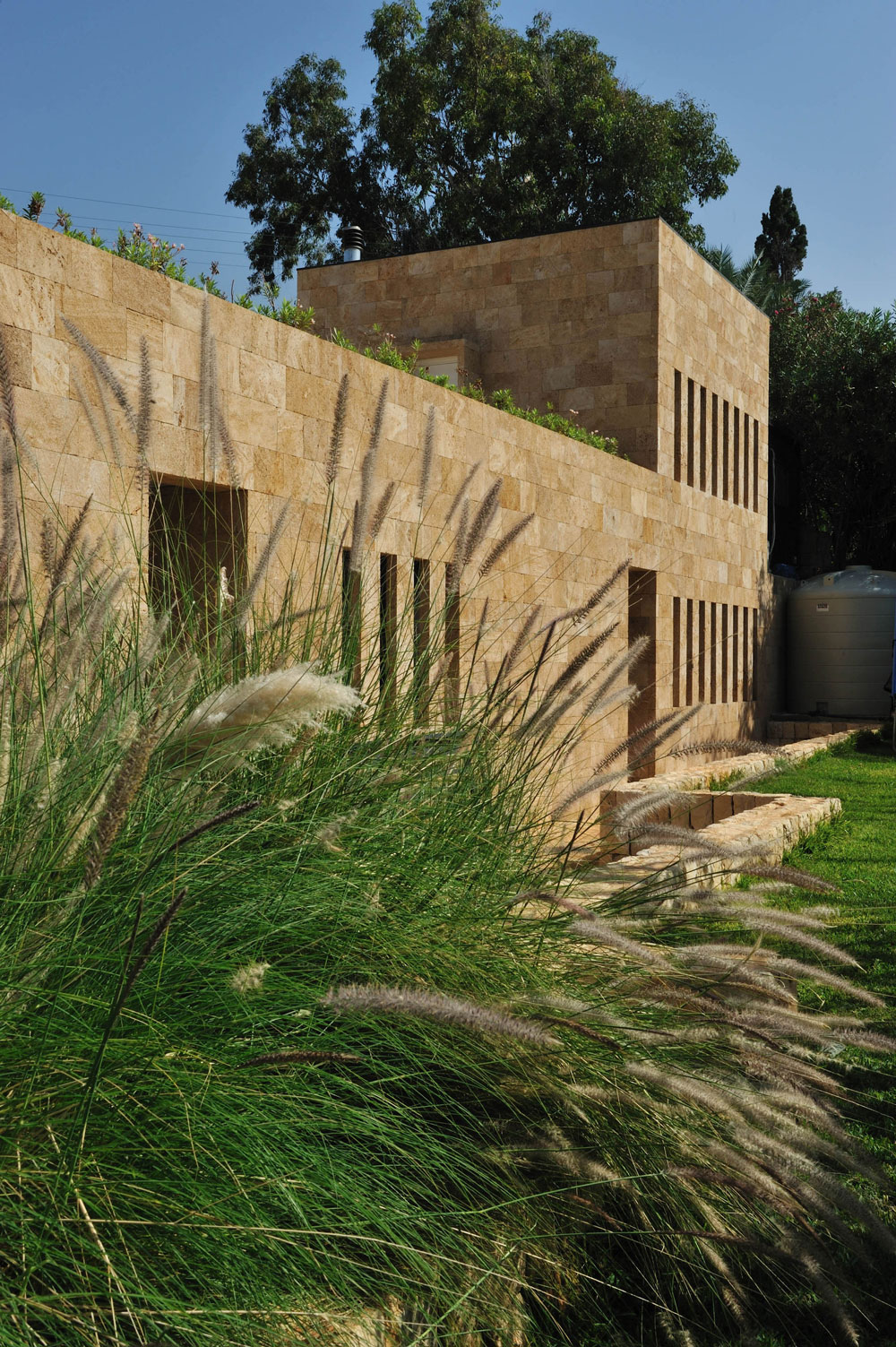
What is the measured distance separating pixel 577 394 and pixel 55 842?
1159 centimetres

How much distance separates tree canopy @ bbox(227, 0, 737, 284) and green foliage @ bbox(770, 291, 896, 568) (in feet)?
10.2

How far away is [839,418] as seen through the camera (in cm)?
2167

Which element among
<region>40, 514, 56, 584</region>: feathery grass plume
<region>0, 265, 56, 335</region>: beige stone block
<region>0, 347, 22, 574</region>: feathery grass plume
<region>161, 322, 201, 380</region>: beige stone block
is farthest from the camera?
<region>161, 322, 201, 380</region>: beige stone block

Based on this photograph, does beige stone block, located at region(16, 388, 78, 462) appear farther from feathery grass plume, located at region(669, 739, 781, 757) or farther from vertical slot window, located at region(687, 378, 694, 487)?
vertical slot window, located at region(687, 378, 694, 487)

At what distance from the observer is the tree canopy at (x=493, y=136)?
70.8ft

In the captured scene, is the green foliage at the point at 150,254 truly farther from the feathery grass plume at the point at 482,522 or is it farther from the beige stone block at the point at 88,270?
the feathery grass plume at the point at 482,522

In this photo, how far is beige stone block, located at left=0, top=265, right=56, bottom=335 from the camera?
4.29 meters

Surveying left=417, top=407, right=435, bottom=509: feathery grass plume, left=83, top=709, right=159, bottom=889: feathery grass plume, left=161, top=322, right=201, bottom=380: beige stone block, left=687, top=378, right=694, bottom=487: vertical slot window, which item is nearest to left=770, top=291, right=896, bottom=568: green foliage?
left=687, top=378, right=694, bottom=487: vertical slot window

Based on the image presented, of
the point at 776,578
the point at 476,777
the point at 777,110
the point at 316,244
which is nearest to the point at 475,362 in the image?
the point at 777,110

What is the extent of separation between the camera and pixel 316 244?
2486 centimetres

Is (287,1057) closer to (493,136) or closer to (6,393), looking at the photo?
(6,393)

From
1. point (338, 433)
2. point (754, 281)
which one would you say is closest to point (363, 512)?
point (338, 433)

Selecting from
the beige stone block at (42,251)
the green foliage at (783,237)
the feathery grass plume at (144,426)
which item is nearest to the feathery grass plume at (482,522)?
the feathery grass plume at (144,426)

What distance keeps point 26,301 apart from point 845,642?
1513 cm
